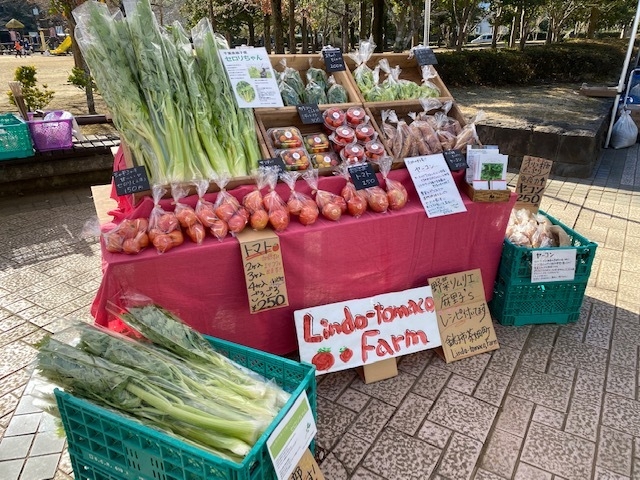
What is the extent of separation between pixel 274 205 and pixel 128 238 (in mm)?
792

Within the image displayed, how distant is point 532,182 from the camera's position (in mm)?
3619

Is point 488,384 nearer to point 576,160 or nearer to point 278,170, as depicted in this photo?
point 278,170

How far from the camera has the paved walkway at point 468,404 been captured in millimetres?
2170

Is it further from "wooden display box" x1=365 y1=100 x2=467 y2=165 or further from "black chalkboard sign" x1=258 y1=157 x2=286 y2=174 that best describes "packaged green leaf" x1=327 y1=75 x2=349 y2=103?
"black chalkboard sign" x1=258 y1=157 x2=286 y2=174

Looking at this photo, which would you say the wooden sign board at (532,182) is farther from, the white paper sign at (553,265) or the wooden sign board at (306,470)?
the wooden sign board at (306,470)

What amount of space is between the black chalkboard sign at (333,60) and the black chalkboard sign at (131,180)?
1704 millimetres

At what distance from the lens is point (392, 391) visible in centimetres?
264

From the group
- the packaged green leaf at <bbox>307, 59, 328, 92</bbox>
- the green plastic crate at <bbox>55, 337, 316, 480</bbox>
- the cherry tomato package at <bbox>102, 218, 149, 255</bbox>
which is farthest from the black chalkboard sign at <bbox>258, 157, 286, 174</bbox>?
the green plastic crate at <bbox>55, 337, 316, 480</bbox>

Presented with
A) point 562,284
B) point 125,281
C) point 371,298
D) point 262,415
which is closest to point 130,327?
point 125,281

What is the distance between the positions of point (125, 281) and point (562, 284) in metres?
2.82

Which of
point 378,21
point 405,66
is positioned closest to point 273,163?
point 405,66

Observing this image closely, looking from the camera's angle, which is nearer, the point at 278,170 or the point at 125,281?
the point at 125,281

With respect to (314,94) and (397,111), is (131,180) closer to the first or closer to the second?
(314,94)

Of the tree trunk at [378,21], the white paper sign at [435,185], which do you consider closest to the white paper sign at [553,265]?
the white paper sign at [435,185]
